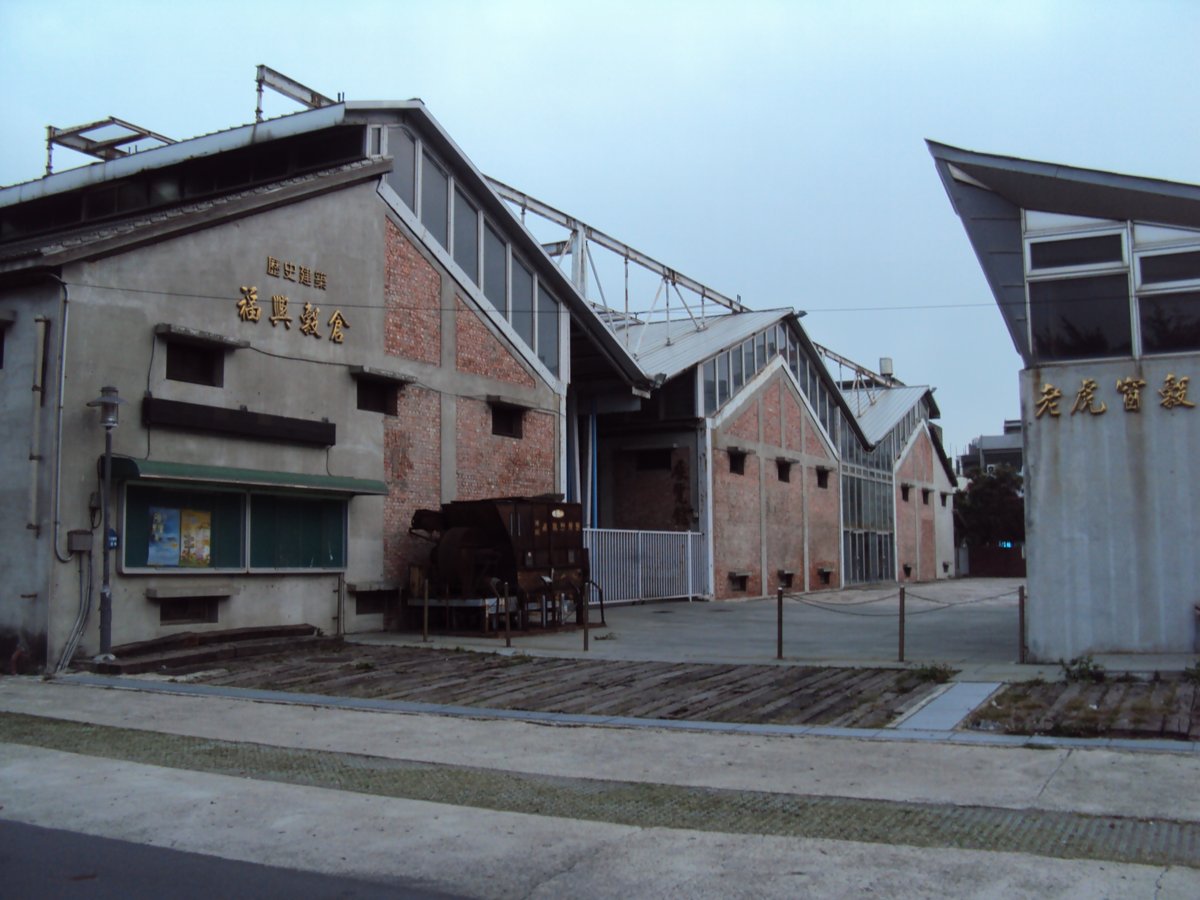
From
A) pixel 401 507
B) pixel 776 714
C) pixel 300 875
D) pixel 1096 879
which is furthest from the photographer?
pixel 401 507

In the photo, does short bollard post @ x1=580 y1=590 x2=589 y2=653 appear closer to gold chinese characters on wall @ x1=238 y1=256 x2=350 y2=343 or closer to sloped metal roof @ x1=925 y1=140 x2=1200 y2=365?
gold chinese characters on wall @ x1=238 y1=256 x2=350 y2=343

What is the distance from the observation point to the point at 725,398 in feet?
111

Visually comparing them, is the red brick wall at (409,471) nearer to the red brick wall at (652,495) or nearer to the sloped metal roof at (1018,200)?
the sloped metal roof at (1018,200)

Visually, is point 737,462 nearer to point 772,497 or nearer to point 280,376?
point 772,497

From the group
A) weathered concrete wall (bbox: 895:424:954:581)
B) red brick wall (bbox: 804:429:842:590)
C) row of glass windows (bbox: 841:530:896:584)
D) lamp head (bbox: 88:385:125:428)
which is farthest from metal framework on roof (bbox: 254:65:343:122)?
weathered concrete wall (bbox: 895:424:954:581)

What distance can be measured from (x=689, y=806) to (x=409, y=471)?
14.7m

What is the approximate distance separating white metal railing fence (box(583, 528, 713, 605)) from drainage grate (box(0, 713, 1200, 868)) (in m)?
17.4

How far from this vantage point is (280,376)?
18812mm

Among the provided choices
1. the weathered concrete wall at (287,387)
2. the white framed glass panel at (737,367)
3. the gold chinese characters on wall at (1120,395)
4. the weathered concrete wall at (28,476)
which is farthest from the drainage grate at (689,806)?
the white framed glass panel at (737,367)

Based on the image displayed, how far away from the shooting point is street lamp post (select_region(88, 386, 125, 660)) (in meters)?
14.9

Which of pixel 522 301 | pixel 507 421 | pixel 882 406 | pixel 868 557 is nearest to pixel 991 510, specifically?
pixel 882 406

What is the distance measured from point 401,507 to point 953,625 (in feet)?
37.3

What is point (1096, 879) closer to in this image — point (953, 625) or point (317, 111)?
point (953, 625)

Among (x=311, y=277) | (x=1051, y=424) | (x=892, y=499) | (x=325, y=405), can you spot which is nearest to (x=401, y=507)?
(x=325, y=405)
